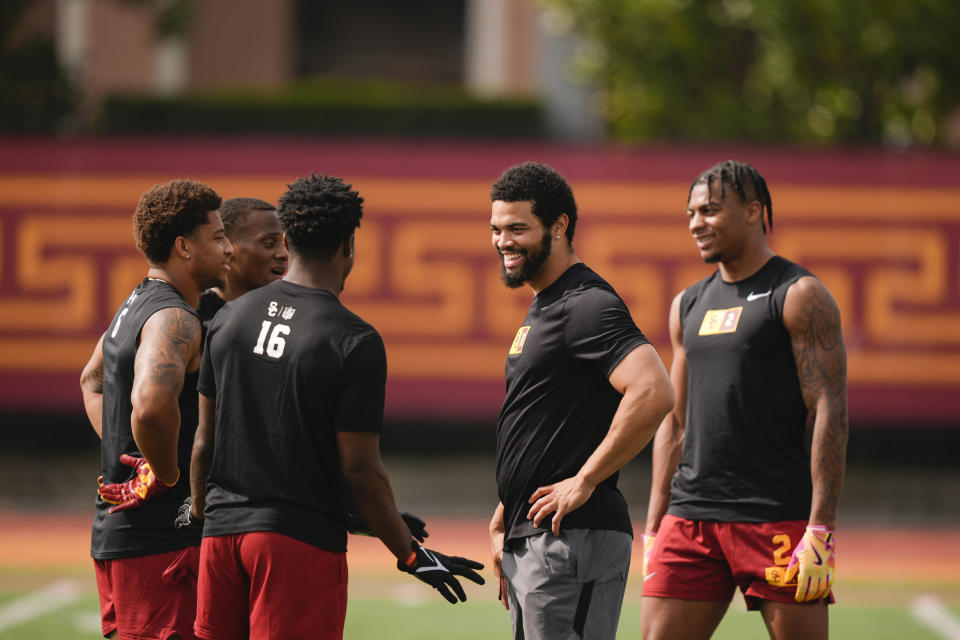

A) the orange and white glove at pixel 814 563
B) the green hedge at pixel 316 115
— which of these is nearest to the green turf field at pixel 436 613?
the orange and white glove at pixel 814 563

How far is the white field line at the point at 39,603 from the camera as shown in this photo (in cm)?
881

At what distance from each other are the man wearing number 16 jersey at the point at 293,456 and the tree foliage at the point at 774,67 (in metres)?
13.8

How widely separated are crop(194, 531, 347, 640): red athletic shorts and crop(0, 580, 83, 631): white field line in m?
5.46

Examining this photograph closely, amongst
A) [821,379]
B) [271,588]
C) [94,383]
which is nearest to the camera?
[271,588]

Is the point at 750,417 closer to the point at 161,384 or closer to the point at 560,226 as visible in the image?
the point at 560,226

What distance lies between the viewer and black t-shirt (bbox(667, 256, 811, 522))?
479 cm

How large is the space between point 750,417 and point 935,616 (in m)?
5.54

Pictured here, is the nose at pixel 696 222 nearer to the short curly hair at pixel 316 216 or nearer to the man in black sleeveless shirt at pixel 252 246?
the short curly hair at pixel 316 216

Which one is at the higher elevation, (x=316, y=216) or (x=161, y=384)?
(x=316, y=216)

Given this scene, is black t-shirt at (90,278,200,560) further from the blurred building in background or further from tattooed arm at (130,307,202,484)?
the blurred building in background

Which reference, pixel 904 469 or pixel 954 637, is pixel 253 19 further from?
pixel 954 637

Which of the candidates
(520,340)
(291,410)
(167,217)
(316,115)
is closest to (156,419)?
(291,410)

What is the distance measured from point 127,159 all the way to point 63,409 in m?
3.40

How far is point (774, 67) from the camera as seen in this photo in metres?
17.2
